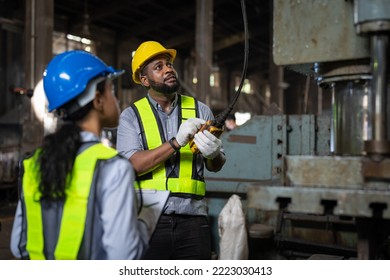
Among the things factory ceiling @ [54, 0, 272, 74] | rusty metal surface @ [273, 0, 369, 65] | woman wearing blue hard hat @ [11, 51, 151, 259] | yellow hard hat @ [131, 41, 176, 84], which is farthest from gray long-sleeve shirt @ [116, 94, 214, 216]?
factory ceiling @ [54, 0, 272, 74]

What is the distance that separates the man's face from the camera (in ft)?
6.58

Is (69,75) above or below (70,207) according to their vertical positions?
above

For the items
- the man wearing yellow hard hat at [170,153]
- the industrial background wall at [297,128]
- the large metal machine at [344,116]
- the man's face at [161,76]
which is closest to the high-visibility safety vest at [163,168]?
the man wearing yellow hard hat at [170,153]

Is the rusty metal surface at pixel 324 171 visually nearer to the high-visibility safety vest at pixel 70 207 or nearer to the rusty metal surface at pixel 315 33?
the rusty metal surface at pixel 315 33

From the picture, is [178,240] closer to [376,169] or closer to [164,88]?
[164,88]

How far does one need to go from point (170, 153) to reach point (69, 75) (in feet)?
2.03

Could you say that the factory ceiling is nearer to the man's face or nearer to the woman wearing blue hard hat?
the man's face

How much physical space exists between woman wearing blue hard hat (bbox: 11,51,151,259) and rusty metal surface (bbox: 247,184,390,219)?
359 millimetres

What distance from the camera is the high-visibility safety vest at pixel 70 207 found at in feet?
3.78

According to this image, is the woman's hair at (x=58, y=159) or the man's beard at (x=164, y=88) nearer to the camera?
the woman's hair at (x=58, y=159)

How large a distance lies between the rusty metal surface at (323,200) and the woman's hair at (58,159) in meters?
0.50

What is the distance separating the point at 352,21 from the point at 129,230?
76cm

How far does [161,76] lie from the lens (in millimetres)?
2027

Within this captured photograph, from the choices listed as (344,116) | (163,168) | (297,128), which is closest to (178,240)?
(163,168)
